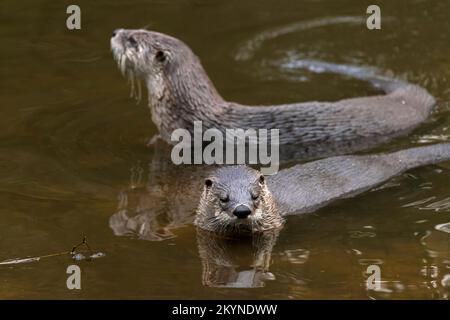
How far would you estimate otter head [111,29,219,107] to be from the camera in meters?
7.82

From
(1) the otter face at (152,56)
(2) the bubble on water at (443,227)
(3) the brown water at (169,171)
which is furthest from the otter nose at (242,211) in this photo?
(1) the otter face at (152,56)

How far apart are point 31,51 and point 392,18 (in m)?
3.60

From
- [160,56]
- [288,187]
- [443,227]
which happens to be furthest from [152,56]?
[443,227]

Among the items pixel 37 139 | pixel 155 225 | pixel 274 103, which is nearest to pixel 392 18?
pixel 274 103

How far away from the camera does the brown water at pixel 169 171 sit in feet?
16.5

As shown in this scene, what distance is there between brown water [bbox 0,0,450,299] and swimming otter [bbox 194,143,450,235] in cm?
11

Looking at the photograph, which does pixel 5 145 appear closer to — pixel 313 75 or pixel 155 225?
pixel 155 225

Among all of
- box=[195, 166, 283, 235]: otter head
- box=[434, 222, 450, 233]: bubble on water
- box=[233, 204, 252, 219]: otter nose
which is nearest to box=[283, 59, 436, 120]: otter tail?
box=[434, 222, 450, 233]: bubble on water

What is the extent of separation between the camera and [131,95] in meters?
8.20

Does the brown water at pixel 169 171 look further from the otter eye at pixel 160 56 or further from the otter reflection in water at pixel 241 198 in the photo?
the otter eye at pixel 160 56

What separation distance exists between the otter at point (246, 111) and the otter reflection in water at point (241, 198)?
0.59m

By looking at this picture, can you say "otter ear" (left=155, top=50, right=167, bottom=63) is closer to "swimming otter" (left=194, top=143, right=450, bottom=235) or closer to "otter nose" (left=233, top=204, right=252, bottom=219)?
"swimming otter" (left=194, top=143, right=450, bottom=235)
